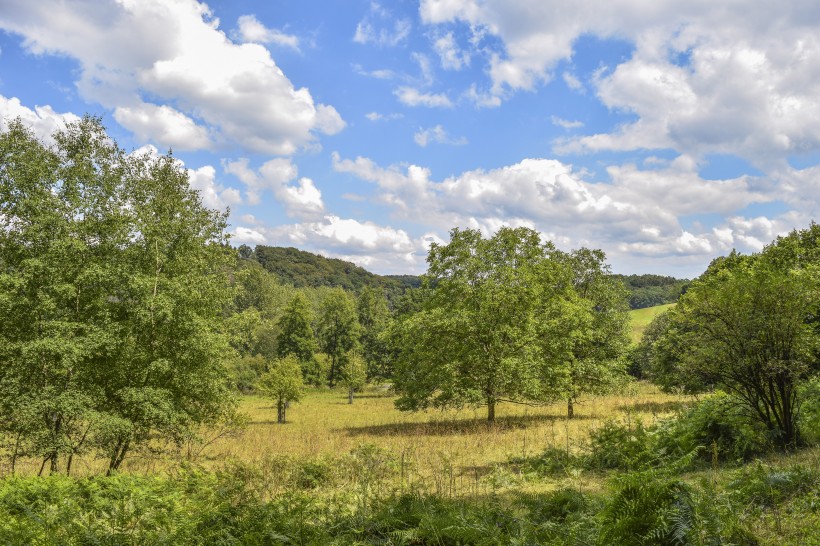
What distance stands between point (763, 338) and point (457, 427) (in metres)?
14.3

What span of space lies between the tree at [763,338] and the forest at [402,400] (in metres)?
0.05

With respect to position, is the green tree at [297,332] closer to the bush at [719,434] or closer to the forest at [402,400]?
the forest at [402,400]

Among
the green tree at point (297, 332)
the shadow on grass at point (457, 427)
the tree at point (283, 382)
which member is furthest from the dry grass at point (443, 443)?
the green tree at point (297, 332)

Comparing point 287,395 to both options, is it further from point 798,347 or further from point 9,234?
point 798,347

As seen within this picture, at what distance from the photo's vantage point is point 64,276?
14305mm

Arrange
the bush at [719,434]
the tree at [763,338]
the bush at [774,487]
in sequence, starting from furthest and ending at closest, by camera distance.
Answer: the bush at [719,434] → the tree at [763,338] → the bush at [774,487]

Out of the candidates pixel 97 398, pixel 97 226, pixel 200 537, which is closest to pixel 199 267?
pixel 97 226

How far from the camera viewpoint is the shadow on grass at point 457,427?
20484 mm

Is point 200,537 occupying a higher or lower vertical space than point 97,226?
lower

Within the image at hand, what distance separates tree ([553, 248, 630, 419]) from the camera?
22844 mm

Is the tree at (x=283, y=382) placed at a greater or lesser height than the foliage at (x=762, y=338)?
lesser

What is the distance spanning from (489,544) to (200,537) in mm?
4016

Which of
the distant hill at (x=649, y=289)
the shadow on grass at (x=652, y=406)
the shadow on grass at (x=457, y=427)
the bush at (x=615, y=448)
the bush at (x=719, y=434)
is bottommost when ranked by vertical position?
the shadow on grass at (x=457, y=427)

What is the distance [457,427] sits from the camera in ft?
71.8
